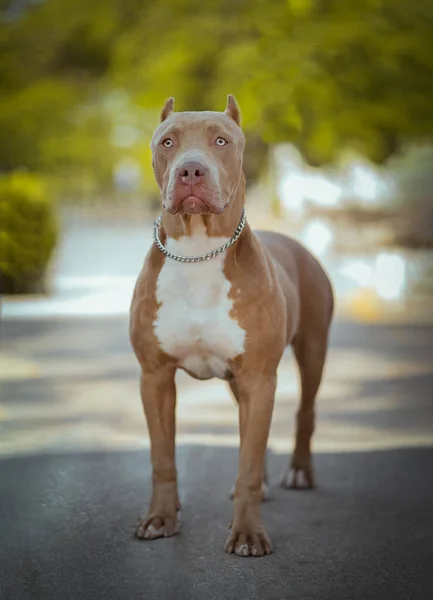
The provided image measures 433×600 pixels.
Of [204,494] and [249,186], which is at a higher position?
[249,186]

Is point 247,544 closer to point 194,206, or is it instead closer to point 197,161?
point 194,206

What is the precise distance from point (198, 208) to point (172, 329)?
1.74ft

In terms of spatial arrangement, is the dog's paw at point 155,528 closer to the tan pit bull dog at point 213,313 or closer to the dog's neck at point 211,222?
the tan pit bull dog at point 213,313

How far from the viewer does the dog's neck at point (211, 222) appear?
3.62m

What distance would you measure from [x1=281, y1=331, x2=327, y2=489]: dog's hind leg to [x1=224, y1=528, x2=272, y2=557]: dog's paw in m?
0.96

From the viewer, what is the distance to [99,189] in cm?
3170

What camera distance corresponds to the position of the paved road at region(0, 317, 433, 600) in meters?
3.39

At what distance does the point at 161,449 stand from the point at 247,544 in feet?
1.68

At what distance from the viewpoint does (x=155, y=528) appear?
151 inches

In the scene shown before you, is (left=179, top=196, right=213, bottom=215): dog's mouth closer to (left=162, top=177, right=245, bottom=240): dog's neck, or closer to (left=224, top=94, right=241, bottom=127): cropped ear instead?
(left=162, top=177, right=245, bottom=240): dog's neck

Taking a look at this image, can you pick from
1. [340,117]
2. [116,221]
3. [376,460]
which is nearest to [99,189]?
[116,221]

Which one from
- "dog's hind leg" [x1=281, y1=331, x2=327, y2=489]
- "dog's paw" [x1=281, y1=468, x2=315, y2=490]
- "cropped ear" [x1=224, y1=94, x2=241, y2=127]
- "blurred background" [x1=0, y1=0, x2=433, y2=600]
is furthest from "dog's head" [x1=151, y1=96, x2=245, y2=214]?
"blurred background" [x1=0, y1=0, x2=433, y2=600]

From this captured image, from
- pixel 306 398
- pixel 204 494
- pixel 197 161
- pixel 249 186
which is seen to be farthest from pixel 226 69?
pixel 197 161

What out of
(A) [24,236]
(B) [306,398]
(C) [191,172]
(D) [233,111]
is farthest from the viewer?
(A) [24,236]
